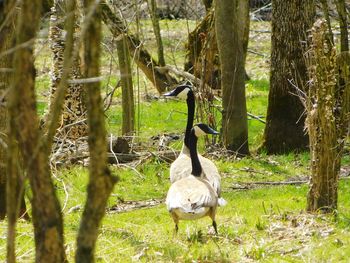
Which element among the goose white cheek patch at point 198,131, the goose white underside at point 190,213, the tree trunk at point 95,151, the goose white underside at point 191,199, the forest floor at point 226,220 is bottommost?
the forest floor at point 226,220

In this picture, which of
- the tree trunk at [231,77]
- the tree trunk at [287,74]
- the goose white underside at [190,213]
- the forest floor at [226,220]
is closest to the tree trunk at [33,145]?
the forest floor at [226,220]

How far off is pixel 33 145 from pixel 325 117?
564 centimetres

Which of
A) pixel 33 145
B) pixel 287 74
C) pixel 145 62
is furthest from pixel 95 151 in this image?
pixel 145 62

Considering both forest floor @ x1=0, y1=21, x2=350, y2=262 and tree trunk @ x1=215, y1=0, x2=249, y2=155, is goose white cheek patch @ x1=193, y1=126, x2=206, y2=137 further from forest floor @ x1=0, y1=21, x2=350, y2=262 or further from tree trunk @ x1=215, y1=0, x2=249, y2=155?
tree trunk @ x1=215, y1=0, x2=249, y2=155

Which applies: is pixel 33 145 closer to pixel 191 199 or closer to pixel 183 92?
pixel 191 199

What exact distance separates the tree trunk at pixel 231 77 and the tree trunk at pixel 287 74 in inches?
25.9

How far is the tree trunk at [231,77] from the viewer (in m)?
15.3

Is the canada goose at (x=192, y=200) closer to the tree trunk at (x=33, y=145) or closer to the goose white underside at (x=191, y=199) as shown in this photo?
the goose white underside at (x=191, y=199)

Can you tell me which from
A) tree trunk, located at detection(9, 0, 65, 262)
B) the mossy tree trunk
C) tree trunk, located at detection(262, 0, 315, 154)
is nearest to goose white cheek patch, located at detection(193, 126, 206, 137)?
the mossy tree trunk

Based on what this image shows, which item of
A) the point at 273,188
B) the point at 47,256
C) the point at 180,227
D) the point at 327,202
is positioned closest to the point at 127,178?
the point at 273,188

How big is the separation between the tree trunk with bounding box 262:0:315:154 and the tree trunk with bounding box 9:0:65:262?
38.0ft

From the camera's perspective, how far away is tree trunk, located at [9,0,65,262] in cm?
368

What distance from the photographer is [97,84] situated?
381 centimetres

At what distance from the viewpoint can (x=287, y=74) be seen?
15.7 metres
